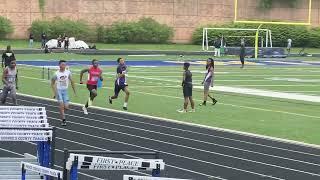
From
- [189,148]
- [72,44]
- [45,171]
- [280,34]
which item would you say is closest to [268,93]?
[189,148]

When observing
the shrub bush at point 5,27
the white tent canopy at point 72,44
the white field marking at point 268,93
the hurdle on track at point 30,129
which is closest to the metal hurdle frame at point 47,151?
the hurdle on track at point 30,129

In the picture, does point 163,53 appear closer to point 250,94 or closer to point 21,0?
point 21,0

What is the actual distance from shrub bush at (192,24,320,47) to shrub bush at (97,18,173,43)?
13.5 feet

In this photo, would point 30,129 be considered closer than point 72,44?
Yes

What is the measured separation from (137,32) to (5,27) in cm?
1292

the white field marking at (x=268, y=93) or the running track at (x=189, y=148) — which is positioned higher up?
the running track at (x=189, y=148)

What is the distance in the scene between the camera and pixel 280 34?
7569 centimetres

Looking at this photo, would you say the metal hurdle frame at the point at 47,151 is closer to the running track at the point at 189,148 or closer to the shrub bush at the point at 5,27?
the running track at the point at 189,148

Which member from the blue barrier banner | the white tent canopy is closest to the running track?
the blue barrier banner

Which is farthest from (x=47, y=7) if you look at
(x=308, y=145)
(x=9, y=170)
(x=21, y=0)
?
(x=9, y=170)

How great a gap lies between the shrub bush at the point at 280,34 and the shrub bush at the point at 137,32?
4.11 m

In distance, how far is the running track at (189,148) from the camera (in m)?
13.2

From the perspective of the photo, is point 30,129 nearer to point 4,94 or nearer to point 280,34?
point 4,94

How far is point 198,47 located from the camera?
71750 mm
